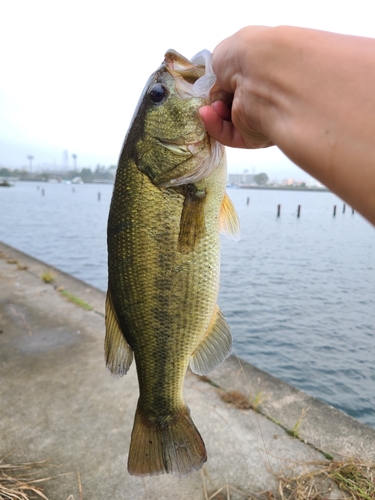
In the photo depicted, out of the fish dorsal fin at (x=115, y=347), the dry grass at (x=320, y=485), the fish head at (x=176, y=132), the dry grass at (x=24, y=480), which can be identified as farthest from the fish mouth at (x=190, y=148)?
the dry grass at (x=24, y=480)

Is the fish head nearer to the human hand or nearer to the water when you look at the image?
the human hand

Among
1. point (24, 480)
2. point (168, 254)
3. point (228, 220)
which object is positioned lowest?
point (24, 480)

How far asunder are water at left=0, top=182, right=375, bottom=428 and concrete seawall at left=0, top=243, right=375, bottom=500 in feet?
11.5

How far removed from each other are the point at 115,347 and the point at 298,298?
37.2 feet

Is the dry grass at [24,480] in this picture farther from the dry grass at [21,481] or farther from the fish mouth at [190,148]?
the fish mouth at [190,148]

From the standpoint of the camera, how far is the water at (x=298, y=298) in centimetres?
810

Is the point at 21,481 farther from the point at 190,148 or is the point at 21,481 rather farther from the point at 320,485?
the point at 190,148

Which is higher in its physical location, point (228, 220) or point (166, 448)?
point (228, 220)

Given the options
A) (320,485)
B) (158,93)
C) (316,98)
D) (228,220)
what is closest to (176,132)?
(158,93)

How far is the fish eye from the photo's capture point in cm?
192

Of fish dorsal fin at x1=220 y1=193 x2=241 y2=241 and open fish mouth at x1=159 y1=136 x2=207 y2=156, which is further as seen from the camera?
fish dorsal fin at x1=220 y1=193 x2=241 y2=241

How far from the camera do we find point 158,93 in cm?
193

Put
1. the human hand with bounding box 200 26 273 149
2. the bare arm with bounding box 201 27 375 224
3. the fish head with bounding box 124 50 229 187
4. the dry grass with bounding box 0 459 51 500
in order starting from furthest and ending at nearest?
the dry grass with bounding box 0 459 51 500 < the fish head with bounding box 124 50 229 187 < the human hand with bounding box 200 26 273 149 < the bare arm with bounding box 201 27 375 224

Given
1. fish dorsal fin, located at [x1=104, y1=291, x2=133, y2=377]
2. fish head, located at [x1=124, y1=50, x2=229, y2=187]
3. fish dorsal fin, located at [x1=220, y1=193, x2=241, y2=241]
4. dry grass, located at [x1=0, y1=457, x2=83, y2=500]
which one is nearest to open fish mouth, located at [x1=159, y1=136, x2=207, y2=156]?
fish head, located at [x1=124, y1=50, x2=229, y2=187]
